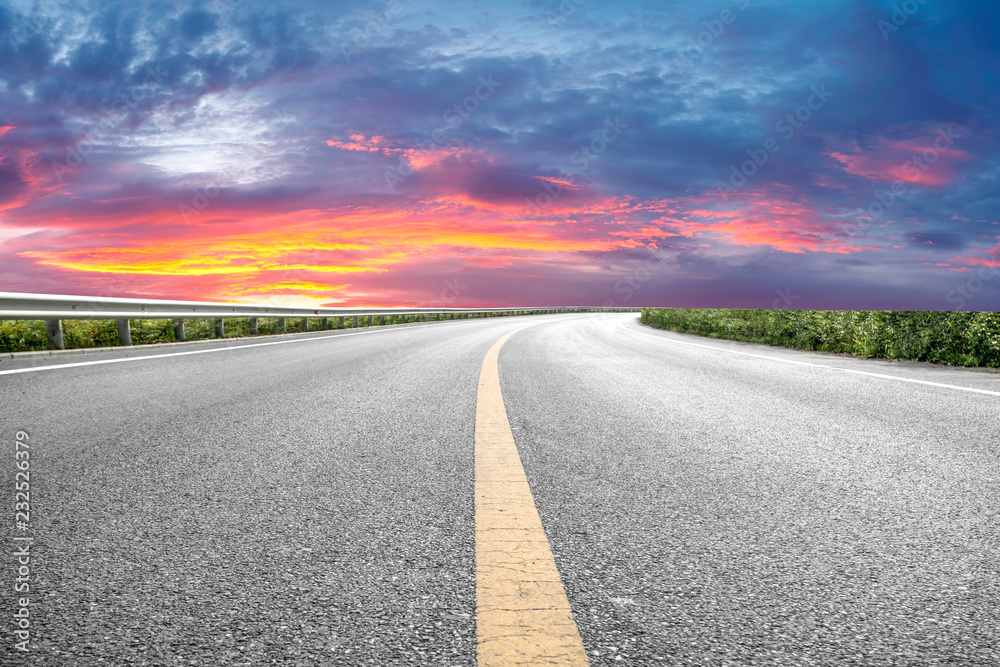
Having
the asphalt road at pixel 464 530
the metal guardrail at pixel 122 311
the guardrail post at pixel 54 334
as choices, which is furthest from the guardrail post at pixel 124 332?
the asphalt road at pixel 464 530

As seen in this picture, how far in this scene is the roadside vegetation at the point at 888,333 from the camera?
948cm

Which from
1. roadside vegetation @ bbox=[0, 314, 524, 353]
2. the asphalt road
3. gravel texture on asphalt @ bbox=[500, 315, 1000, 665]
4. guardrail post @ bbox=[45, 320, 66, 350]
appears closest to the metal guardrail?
guardrail post @ bbox=[45, 320, 66, 350]

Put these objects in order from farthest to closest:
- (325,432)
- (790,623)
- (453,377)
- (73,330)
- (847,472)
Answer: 1. (73,330)
2. (453,377)
3. (325,432)
4. (847,472)
5. (790,623)

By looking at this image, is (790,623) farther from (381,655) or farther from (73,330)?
(73,330)

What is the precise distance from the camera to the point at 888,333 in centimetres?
1138

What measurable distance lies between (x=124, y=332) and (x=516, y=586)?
36.7ft

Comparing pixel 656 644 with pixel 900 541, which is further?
pixel 900 541

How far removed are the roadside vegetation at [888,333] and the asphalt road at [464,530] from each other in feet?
19.9

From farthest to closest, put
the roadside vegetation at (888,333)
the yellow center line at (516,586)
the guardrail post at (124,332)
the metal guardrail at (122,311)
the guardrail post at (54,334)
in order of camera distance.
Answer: the guardrail post at (124,332) → the roadside vegetation at (888,333) → the guardrail post at (54,334) → the metal guardrail at (122,311) → the yellow center line at (516,586)

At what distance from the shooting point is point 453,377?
659 centimetres

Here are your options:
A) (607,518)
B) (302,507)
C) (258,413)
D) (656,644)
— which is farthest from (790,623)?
(258,413)

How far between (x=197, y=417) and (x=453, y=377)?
291cm

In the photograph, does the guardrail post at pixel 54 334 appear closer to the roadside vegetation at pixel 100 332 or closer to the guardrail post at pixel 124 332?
the roadside vegetation at pixel 100 332

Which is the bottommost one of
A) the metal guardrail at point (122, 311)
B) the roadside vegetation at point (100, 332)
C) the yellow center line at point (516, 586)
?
the yellow center line at point (516, 586)
